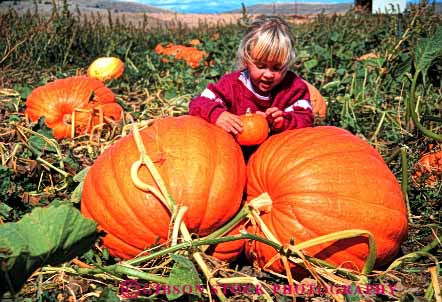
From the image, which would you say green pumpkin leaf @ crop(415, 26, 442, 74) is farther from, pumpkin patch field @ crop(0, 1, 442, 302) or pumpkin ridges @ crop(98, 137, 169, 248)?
pumpkin ridges @ crop(98, 137, 169, 248)

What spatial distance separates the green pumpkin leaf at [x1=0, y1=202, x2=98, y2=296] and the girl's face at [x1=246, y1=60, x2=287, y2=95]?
159 cm

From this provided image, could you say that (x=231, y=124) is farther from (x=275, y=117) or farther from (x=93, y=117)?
(x=93, y=117)

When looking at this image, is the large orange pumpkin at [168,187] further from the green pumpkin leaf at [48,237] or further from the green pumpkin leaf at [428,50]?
the green pumpkin leaf at [428,50]

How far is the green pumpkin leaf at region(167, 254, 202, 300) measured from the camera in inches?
63.4

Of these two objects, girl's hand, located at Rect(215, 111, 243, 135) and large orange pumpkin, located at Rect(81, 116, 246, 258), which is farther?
girl's hand, located at Rect(215, 111, 243, 135)

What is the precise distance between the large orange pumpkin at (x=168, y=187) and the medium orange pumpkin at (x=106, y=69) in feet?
12.6

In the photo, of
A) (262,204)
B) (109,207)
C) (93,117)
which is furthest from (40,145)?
(262,204)

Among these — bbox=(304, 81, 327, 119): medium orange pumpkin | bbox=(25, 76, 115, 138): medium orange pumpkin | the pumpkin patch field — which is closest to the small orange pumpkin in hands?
the pumpkin patch field

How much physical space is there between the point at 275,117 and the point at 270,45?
15.1 inches

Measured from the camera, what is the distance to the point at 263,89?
2791mm

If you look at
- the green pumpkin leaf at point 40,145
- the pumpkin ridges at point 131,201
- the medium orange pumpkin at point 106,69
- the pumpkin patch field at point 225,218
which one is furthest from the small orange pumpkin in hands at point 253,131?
the medium orange pumpkin at point 106,69

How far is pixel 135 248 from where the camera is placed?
206cm

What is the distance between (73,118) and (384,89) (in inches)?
101

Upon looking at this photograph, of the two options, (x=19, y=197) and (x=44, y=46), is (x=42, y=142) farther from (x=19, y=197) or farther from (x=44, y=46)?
(x=44, y=46)
